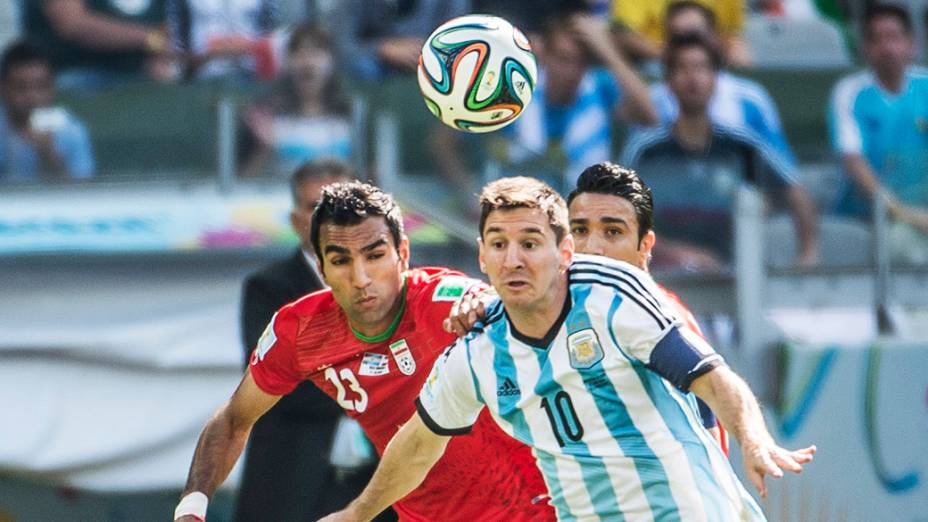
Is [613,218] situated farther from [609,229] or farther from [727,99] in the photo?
[727,99]

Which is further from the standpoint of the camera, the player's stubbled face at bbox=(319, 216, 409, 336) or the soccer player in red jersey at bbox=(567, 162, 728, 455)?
the soccer player in red jersey at bbox=(567, 162, 728, 455)

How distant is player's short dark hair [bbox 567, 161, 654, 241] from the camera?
17.4 feet

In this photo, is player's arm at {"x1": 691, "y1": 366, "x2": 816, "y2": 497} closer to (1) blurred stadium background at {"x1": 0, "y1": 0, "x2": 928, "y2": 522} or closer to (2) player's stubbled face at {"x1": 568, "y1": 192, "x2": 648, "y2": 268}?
(2) player's stubbled face at {"x1": 568, "y1": 192, "x2": 648, "y2": 268}

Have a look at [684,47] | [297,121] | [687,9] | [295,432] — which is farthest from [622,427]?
[687,9]

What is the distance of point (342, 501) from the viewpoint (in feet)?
22.2

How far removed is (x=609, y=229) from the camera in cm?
526

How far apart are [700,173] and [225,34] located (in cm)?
291

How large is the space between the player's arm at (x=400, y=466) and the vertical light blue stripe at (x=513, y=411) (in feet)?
0.74

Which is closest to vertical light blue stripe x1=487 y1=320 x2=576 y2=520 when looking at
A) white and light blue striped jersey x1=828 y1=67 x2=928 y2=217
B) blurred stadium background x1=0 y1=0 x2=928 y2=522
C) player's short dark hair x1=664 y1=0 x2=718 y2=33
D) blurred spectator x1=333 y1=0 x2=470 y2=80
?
blurred stadium background x1=0 y1=0 x2=928 y2=522

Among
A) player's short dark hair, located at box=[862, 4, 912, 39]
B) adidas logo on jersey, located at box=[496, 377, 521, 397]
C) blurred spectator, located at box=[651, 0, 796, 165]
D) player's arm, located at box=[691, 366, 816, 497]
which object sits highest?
player's short dark hair, located at box=[862, 4, 912, 39]

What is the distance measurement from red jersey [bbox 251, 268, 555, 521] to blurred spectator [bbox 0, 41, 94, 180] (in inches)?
136

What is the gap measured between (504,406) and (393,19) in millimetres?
4636

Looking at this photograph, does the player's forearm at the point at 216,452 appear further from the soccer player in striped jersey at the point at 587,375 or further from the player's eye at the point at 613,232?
the player's eye at the point at 613,232

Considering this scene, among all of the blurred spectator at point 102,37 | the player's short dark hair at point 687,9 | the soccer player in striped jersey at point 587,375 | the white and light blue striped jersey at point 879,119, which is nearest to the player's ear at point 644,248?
the soccer player in striped jersey at point 587,375
